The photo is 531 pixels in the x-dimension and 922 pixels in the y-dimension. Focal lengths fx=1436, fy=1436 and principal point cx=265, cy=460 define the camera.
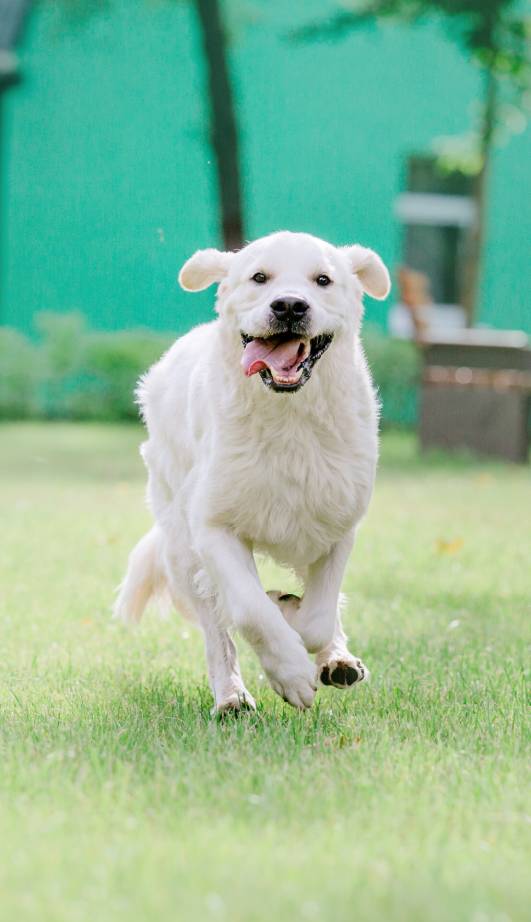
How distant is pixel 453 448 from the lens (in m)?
14.5

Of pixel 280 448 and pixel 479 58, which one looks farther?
pixel 479 58

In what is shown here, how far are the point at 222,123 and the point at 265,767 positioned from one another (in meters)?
13.8

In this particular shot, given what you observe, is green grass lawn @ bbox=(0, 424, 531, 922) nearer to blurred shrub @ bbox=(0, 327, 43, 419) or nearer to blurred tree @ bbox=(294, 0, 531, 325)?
blurred shrub @ bbox=(0, 327, 43, 419)

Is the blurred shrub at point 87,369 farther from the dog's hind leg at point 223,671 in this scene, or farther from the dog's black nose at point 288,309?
the dog's black nose at point 288,309

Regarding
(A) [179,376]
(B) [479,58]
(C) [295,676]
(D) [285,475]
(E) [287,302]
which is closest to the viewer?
(C) [295,676]

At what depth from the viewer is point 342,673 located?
458 cm

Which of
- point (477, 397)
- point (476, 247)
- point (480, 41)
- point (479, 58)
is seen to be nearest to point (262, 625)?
point (477, 397)

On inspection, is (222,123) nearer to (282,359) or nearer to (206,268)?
(206,268)

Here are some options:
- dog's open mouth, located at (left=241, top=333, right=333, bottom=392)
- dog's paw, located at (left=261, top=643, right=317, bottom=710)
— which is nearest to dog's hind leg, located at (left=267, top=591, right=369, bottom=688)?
dog's paw, located at (left=261, top=643, right=317, bottom=710)

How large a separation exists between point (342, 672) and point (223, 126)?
512 inches

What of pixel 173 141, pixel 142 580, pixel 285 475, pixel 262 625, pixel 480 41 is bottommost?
pixel 173 141

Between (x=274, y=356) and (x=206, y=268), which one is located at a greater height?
(x=206, y=268)

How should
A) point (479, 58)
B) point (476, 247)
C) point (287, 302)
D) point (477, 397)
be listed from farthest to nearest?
point (476, 247), point (479, 58), point (477, 397), point (287, 302)

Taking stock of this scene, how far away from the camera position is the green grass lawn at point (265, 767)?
280 cm
